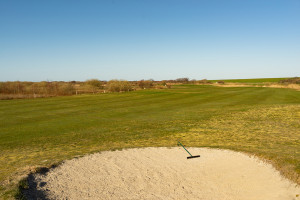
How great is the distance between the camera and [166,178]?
7.45 meters

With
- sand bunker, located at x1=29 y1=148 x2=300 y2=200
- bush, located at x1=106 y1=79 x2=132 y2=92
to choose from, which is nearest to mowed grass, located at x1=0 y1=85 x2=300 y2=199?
sand bunker, located at x1=29 y1=148 x2=300 y2=200

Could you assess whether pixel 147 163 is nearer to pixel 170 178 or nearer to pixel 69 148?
pixel 170 178

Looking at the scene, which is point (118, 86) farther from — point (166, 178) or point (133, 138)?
point (166, 178)

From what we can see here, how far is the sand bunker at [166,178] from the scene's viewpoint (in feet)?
20.8

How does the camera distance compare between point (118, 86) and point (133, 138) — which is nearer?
point (133, 138)

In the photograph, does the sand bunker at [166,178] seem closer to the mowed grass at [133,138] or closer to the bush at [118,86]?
the mowed grass at [133,138]

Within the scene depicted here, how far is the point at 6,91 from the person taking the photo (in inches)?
2114

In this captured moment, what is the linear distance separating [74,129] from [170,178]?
387 inches

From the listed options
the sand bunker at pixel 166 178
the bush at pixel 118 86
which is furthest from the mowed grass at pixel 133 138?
the bush at pixel 118 86

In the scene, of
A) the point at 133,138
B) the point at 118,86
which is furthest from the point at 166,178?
the point at 118,86

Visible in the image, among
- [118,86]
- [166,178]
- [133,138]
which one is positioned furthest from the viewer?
[118,86]

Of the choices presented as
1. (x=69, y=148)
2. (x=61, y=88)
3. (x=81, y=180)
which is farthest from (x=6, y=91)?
(x=81, y=180)

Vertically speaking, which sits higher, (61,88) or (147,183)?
(61,88)

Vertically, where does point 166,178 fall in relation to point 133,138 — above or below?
below
